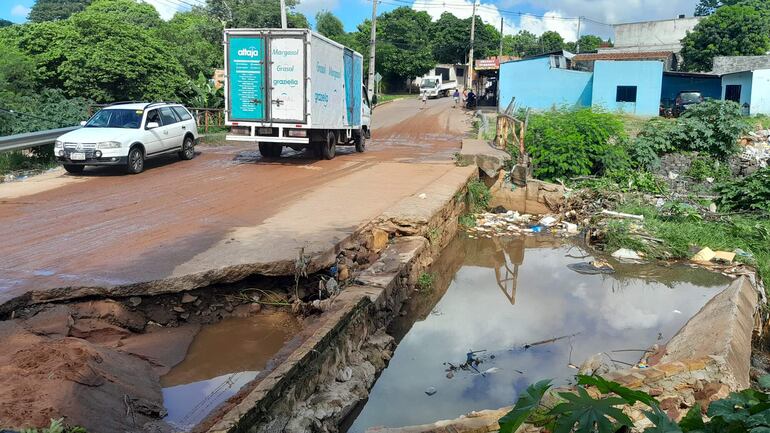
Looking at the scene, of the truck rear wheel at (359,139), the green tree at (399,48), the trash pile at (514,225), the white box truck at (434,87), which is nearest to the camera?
the trash pile at (514,225)

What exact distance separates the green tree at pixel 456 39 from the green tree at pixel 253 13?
23.7m

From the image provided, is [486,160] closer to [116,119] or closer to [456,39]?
[116,119]

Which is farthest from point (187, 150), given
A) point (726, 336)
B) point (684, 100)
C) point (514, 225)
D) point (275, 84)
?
point (684, 100)

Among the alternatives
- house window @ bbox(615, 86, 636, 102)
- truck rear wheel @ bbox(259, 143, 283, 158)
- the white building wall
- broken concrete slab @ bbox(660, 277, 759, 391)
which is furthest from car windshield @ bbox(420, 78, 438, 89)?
broken concrete slab @ bbox(660, 277, 759, 391)

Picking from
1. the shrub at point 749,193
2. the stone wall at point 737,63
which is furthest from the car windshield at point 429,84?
the shrub at point 749,193

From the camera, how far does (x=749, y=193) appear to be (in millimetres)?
12938

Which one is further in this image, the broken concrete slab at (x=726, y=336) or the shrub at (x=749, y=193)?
the shrub at (x=749, y=193)

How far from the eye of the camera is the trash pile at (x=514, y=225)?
1212 cm

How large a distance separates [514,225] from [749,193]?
5094 mm

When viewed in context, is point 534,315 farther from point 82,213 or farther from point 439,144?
point 439,144

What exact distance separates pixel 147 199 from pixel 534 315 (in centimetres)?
657

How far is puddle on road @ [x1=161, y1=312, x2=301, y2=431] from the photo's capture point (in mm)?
4441

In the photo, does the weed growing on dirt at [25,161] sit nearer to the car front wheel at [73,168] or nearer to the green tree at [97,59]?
the car front wheel at [73,168]

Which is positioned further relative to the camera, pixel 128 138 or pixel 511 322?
pixel 128 138
